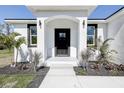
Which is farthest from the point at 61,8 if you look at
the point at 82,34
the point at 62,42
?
the point at 62,42

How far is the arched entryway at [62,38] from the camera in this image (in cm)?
1700

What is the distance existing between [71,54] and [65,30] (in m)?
2.23

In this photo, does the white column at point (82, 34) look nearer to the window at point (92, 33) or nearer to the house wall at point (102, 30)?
the window at point (92, 33)

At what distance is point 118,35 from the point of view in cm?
1528

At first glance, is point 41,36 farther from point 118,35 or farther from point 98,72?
point 118,35

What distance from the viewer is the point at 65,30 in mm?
17438

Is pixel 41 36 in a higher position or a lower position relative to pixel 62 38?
higher

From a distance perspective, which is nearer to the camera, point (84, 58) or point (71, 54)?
point (84, 58)

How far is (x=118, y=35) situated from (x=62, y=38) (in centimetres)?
505

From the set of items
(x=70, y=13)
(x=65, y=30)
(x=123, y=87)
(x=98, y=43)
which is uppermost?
(x=70, y=13)

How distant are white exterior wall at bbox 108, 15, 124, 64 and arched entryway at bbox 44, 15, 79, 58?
306 centimetres

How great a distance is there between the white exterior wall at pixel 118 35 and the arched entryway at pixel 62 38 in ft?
10.0
